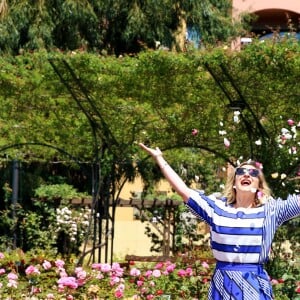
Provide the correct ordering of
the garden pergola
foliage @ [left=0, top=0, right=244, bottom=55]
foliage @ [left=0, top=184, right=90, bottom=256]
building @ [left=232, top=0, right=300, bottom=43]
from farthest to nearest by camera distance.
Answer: building @ [left=232, top=0, right=300, bottom=43] < foliage @ [left=0, top=0, right=244, bottom=55] < foliage @ [left=0, top=184, right=90, bottom=256] < the garden pergola

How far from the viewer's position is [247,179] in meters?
4.34

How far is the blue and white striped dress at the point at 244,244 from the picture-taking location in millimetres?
4324

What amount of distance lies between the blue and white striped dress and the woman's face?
0.10m

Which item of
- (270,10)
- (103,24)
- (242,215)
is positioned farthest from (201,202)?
(270,10)

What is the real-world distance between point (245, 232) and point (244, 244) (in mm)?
56

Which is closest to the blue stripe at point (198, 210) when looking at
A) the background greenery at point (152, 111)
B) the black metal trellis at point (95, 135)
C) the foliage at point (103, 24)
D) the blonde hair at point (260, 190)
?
the blonde hair at point (260, 190)

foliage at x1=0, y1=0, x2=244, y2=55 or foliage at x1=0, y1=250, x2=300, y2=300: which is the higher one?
foliage at x1=0, y1=0, x2=244, y2=55

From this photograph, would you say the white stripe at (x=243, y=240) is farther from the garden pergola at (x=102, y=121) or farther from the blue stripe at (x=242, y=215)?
the garden pergola at (x=102, y=121)

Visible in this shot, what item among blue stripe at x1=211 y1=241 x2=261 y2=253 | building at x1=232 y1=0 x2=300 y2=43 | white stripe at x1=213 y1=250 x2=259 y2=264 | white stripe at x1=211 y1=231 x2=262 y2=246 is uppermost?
building at x1=232 y1=0 x2=300 y2=43

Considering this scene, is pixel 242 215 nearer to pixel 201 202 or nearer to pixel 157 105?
pixel 201 202

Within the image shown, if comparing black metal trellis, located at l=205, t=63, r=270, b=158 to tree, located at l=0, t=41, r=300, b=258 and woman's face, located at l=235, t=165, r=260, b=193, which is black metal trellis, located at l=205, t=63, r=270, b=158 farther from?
woman's face, located at l=235, t=165, r=260, b=193

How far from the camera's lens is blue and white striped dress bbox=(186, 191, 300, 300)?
432 cm

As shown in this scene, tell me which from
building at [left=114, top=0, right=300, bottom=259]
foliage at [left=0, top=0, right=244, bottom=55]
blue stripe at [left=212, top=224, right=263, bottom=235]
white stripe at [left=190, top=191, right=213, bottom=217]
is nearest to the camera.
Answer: blue stripe at [left=212, top=224, right=263, bottom=235]

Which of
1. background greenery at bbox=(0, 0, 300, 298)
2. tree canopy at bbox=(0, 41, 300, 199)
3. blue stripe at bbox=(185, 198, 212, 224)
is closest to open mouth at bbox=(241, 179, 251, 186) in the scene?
blue stripe at bbox=(185, 198, 212, 224)
